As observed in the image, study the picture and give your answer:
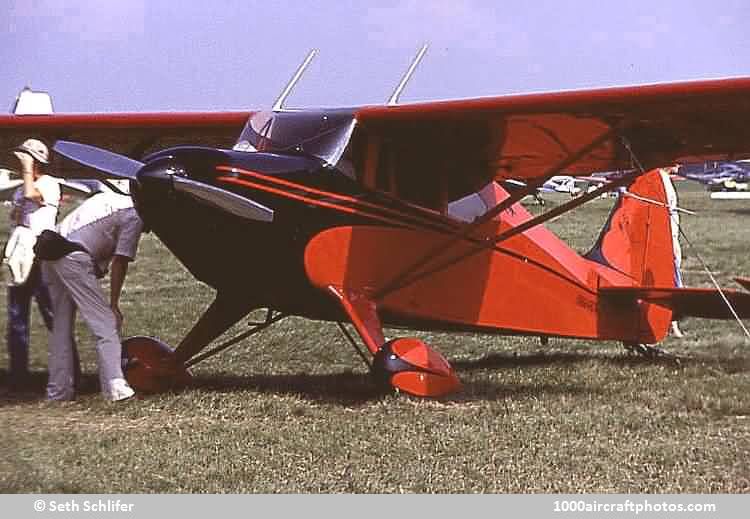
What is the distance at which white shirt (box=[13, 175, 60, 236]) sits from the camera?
6328 mm

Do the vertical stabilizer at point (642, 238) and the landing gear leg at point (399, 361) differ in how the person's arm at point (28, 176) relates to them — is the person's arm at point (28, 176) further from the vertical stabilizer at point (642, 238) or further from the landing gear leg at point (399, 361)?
the vertical stabilizer at point (642, 238)

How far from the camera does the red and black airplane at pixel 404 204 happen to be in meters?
5.80

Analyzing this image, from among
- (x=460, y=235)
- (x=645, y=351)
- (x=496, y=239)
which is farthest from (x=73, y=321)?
(x=645, y=351)

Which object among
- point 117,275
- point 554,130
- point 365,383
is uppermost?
point 554,130

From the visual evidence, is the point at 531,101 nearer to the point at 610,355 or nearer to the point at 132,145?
the point at 610,355

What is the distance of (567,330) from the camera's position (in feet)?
25.4

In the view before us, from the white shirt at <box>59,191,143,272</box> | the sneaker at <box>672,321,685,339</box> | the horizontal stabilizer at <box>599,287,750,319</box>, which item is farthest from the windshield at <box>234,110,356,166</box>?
the sneaker at <box>672,321,685,339</box>

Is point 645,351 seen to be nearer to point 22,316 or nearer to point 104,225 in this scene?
point 104,225

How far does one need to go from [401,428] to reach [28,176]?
271 cm

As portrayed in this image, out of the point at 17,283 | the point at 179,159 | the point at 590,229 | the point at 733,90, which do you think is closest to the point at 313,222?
the point at 179,159

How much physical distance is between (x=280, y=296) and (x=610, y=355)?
3.16 meters

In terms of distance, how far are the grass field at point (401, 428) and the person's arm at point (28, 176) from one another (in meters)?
0.97

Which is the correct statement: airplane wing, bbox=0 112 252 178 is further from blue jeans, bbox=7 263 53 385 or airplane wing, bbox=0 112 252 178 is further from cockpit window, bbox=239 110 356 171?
blue jeans, bbox=7 263 53 385

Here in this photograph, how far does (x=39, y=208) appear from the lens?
6.32 metres
